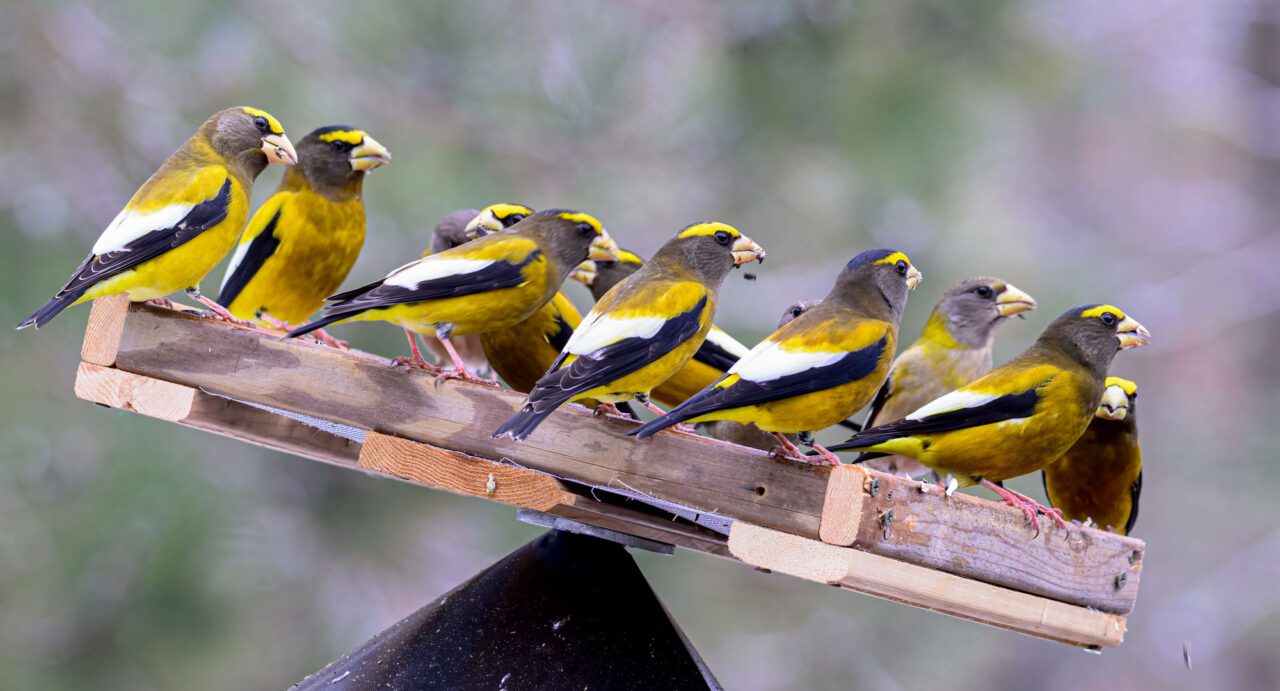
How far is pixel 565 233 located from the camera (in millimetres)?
2984

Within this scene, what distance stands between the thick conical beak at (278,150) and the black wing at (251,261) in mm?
459

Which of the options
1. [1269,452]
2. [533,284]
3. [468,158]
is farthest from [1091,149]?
[533,284]

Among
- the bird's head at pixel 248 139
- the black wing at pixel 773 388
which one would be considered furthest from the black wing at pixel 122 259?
the black wing at pixel 773 388

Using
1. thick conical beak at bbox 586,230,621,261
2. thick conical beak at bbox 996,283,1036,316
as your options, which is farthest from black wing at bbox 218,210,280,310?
thick conical beak at bbox 996,283,1036,316

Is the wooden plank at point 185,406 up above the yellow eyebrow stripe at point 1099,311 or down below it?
below

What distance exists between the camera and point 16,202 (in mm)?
5258

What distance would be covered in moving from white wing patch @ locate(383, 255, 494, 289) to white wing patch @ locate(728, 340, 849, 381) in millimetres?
607

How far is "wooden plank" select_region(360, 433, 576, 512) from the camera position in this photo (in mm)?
2377

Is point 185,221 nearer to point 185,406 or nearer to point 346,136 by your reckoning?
point 185,406

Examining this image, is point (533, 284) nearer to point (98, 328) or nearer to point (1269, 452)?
point (98, 328)

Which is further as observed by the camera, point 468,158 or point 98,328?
point 468,158

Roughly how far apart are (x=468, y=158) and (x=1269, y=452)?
4352 mm

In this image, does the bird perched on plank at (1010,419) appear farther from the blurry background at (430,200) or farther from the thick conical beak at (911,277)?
the blurry background at (430,200)

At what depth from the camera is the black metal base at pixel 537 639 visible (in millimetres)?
2396
